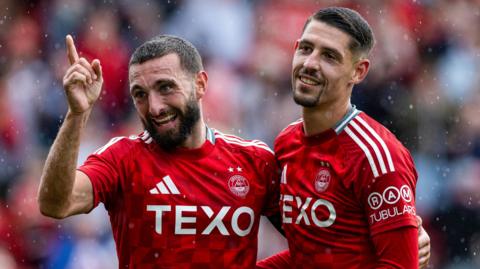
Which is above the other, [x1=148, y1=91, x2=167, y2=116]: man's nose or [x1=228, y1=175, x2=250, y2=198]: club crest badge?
[x1=148, y1=91, x2=167, y2=116]: man's nose

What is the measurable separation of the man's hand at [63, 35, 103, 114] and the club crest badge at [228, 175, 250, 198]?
812 millimetres

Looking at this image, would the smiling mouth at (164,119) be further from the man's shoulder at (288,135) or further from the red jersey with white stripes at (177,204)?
the man's shoulder at (288,135)

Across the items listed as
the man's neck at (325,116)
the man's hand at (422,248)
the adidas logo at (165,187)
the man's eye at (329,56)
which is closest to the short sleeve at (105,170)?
the adidas logo at (165,187)

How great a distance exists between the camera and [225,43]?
7281mm

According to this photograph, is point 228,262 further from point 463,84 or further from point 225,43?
point 463,84

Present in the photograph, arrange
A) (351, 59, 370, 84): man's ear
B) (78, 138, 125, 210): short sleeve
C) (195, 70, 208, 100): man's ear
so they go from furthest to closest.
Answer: (195, 70, 208, 100): man's ear, (351, 59, 370, 84): man's ear, (78, 138, 125, 210): short sleeve

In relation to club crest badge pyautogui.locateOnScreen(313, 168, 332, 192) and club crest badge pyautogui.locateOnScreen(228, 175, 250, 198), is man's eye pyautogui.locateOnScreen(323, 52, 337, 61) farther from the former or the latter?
club crest badge pyautogui.locateOnScreen(228, 175, 250, 198)

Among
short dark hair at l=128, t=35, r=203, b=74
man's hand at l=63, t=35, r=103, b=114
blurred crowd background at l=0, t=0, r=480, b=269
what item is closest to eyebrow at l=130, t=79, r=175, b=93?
short dark hair at l=128, t=35, r=203, b=74

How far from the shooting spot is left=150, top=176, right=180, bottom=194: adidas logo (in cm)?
407

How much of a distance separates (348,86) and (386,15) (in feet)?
12.1

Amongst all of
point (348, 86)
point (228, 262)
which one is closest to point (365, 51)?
point (348, 86)

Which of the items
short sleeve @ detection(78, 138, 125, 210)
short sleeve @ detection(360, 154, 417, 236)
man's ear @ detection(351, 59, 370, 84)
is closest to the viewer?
short sleeve @ detection(360, 154, 417, 236)

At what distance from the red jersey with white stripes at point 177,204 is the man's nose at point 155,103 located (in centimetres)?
24

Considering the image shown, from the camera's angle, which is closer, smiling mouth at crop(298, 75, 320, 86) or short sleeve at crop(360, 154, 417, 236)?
short sleeve at crop(360, 154, 417, 236)
